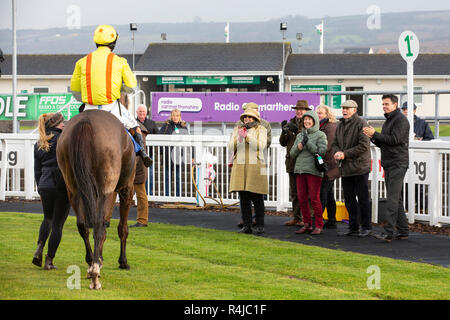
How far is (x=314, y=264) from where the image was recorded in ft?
29.0

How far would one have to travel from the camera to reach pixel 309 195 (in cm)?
1168

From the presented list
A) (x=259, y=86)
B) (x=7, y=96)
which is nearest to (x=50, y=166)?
(x=7, y=96)

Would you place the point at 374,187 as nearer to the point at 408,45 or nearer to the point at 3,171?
the point at 408,45

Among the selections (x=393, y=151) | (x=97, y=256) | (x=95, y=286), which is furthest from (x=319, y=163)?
(x=95, y=286)

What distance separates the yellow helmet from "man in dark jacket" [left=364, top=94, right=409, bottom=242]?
375 centimetres

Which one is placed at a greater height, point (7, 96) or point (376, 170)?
point (7, 96)

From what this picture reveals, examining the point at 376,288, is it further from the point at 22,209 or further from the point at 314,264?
the point at 22,209

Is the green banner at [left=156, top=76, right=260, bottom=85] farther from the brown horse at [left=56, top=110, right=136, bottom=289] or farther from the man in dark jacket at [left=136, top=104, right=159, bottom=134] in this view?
the brown horse at [left=56, top=110, right=136, bottom=289]

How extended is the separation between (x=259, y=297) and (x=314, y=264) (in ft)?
6.77

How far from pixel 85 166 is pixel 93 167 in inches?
4.9

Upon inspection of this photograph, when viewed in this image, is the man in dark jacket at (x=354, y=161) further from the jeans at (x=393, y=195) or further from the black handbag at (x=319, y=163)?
the jeans at (x=393, y=195)

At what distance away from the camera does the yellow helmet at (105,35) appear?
339 inches

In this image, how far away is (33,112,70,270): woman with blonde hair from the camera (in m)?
8.44
